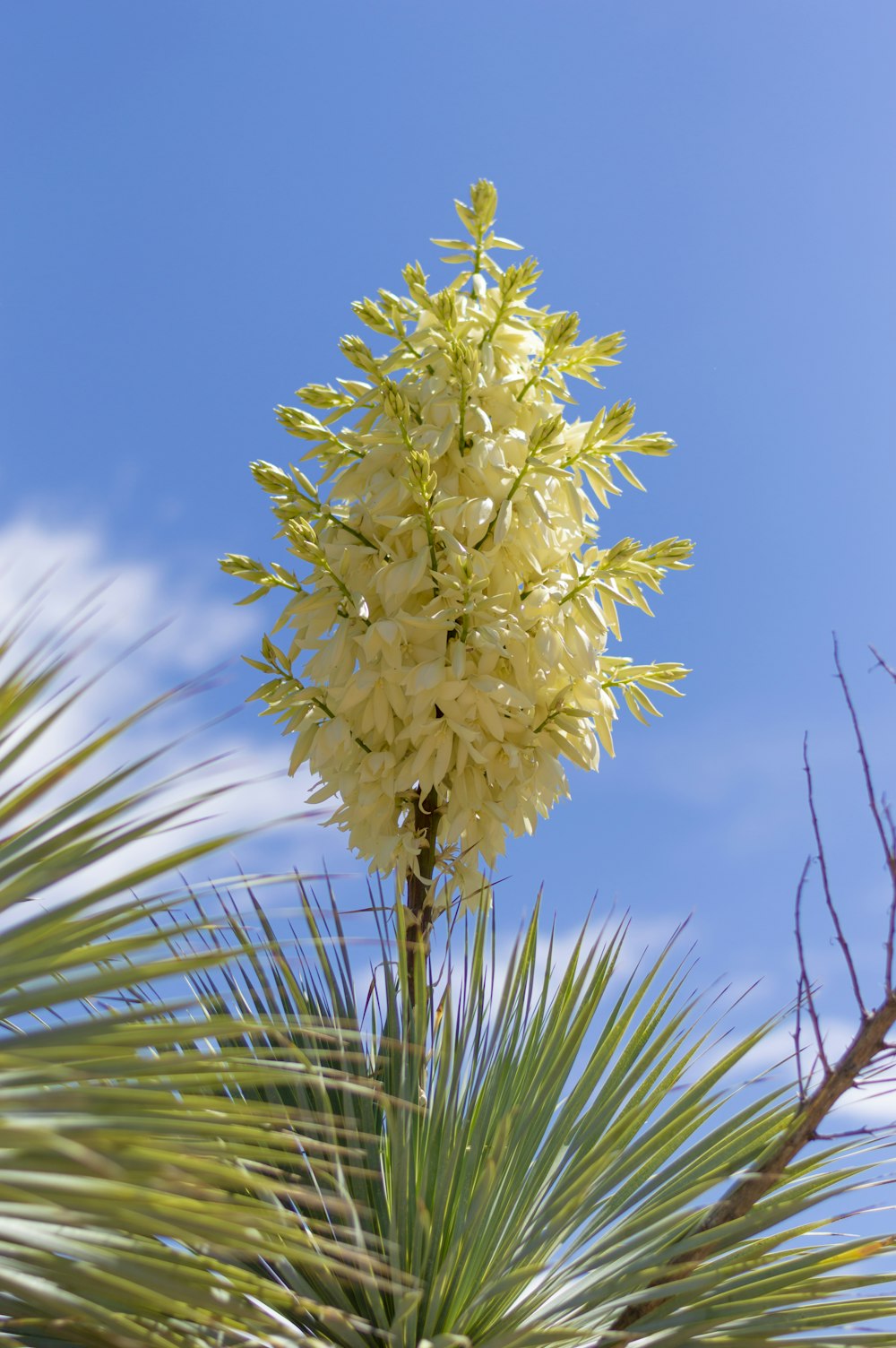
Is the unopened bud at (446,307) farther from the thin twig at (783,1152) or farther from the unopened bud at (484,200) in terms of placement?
the thin twig at (783,1152)

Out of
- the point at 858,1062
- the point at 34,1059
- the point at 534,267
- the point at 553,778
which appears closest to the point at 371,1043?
the point at 553,778

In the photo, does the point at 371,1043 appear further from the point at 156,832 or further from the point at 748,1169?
the point at 156,832

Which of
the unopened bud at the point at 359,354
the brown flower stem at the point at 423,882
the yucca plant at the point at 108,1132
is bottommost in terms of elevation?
the yucca plant at the point at 108,1132

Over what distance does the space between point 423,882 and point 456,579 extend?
0.49m

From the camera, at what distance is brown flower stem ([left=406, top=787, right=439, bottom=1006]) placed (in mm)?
2059

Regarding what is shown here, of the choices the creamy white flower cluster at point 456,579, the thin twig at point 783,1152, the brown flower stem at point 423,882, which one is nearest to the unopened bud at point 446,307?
the creamy white flower cluster at point 456,579

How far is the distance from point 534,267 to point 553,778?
2.80ft

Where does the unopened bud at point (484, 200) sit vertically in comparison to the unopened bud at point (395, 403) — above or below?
above

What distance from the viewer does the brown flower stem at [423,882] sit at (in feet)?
6.75

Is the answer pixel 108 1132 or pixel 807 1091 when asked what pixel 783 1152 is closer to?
pixel 807 1091

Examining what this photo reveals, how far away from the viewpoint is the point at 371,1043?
213 centimetres

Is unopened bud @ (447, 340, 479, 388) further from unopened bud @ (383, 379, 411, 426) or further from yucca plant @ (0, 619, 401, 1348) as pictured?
yucca plant @ (0, 619, 401, 1348)

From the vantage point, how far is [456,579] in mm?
1994

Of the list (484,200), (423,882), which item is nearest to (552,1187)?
(423,882)
